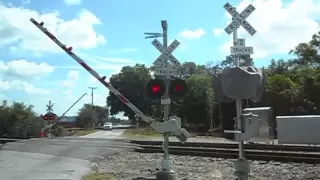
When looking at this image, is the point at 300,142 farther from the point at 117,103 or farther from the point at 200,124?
the point at 117,103

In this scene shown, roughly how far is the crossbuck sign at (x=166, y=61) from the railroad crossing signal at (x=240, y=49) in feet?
14.9

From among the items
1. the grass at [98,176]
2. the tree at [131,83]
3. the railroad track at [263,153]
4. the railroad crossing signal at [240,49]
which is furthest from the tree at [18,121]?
the railroad crossing signal at [240,49]

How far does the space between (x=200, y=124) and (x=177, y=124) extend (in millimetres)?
58467

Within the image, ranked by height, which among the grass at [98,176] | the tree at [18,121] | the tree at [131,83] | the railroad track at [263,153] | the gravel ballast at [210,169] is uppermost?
the tree at [131,83]

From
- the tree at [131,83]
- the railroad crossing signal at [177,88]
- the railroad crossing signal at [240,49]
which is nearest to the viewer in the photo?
the railroad crossing signal at [240,49]

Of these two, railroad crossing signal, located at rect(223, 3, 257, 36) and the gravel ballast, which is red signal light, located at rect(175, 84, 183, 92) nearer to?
the gravel ballast

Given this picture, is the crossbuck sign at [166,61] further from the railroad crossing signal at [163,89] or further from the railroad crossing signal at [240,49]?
the railroad crossing signal at [240,49]

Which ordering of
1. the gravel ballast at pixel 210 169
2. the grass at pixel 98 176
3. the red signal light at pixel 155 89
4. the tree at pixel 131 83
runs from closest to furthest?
the red signal light at pixel 155 89, the grass at pixel 98 176, the gravel ballast at pixel 210 169, the tree at pixel 131 83

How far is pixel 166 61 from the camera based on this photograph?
11664mm

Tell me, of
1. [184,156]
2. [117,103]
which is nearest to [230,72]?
[184,156]

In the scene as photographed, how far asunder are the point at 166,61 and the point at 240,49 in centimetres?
469

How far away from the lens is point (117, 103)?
130m

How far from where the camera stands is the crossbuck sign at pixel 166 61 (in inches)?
457

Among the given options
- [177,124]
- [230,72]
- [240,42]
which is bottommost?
[177,124]
